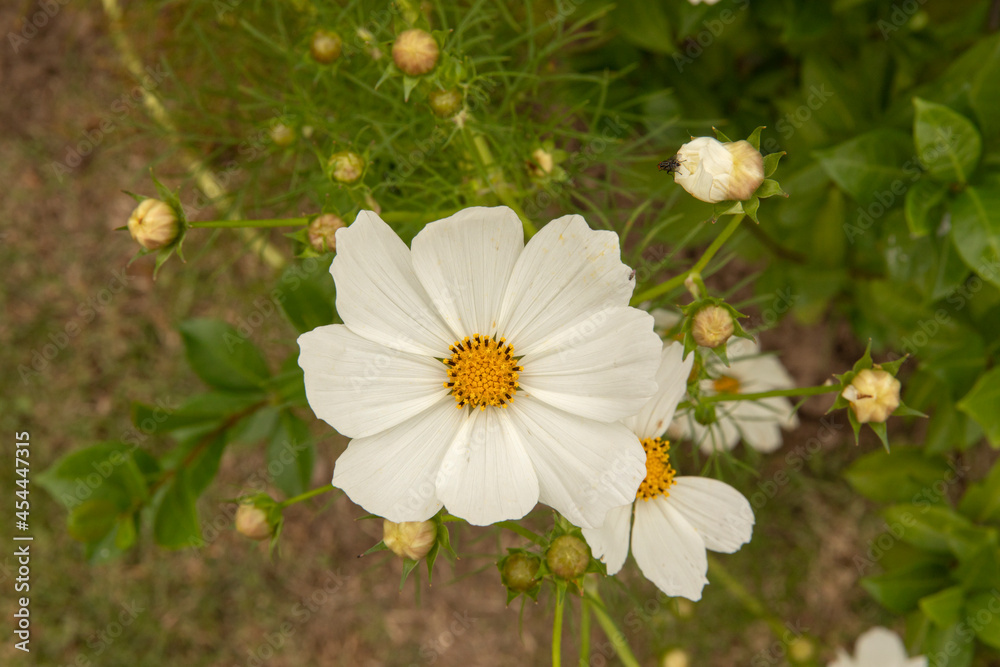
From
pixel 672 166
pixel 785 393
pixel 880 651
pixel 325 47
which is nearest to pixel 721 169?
pixel 672 166

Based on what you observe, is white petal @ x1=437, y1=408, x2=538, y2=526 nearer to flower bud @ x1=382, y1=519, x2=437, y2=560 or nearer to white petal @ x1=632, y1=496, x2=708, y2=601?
flower bud @ x1=382, y1=519, x2=437, y2=560

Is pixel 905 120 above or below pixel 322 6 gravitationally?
below

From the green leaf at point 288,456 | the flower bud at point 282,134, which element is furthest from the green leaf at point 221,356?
the flower bud at point 282,134

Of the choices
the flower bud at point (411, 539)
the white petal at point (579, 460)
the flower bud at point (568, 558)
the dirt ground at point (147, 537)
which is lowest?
the dirt ground at point (147, 537)

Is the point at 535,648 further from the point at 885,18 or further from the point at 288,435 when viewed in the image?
the point at 885,18

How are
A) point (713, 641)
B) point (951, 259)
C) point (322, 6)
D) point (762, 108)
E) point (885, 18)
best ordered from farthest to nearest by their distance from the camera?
point (713, 641) → point (762, 108) → point (885, 18) → point (322, 6) → point (951, 259)

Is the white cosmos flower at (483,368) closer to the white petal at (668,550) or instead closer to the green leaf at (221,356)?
the white petal at (668,550)

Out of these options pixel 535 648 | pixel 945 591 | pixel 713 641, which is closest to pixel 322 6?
pixel 945 591
